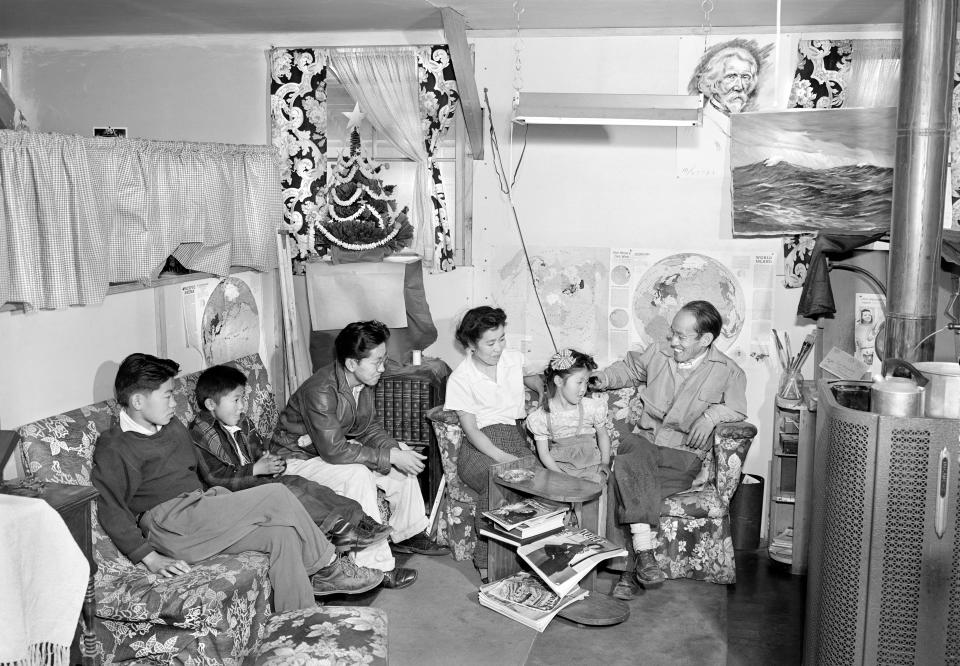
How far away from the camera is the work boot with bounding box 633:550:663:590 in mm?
4359

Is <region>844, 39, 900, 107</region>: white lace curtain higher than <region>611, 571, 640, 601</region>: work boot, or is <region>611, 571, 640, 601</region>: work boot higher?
<region>844, 39, 900, 107</region>: white lace curtain

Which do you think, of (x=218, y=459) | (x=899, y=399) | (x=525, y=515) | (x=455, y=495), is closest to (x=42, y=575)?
(x=218, y=459)

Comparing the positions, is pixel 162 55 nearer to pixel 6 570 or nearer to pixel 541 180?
pixel 541 180

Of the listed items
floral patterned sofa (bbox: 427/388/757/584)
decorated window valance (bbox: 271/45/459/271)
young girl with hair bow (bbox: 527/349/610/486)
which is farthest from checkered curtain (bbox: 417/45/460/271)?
floral patterned sofa (bbox: 427/388/757/584)

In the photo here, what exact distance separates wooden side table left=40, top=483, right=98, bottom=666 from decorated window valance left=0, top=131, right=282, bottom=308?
2.80ft

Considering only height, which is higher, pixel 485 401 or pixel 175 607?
pixel 485 401

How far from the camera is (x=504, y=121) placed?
552cm

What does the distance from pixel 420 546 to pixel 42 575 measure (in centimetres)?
233

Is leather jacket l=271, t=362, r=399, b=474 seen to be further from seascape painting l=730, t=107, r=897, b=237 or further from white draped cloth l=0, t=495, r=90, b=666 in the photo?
seascape painting l=730, t=107, r=897, b=237

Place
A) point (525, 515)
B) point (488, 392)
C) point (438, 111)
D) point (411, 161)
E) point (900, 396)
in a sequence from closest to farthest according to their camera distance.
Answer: point (900, 396), point (525, 515), point (488, 392), point (438, 111), point (411, 161)

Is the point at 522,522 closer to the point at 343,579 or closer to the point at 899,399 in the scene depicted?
the point at 343,579

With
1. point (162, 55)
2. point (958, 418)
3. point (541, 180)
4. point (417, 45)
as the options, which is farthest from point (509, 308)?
point (958, 418)

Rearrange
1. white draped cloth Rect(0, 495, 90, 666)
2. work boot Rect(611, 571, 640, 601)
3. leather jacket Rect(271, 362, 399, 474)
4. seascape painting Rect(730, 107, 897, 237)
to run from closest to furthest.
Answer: white draped cloth Rect(0, 495, 90, 666) < work boot Rect(611, 571, 640, 601) < leather jacket Rect(271, 362, 399, 474) < seascape painting Rect(730, 107, 897, 237)

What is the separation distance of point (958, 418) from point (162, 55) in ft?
15.8
